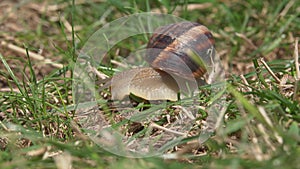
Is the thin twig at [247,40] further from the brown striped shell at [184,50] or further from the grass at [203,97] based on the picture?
the brown striped shell at [184,50]

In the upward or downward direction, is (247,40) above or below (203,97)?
above

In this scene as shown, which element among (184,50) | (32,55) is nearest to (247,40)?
(184,50)

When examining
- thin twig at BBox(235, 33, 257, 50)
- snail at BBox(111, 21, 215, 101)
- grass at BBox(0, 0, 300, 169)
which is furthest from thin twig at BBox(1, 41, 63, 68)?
thin twig at BBox(235, 33, 257, 50)

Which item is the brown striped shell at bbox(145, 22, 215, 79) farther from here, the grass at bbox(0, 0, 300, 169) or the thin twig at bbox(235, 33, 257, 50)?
the thin twig at bbox(235, 33, 257, 50)

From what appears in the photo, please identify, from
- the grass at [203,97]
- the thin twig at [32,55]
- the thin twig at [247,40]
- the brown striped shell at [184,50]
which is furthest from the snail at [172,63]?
the thin twig at [32,55]

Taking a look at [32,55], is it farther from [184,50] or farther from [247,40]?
[247,40]

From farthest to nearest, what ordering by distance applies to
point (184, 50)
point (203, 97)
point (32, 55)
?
point (32, 55) < point (184, 50) < point (203, 97)
